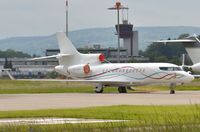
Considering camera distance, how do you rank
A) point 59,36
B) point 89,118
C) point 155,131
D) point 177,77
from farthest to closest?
point 59,36 < point 177,77 < point 89,118 < point 155,131

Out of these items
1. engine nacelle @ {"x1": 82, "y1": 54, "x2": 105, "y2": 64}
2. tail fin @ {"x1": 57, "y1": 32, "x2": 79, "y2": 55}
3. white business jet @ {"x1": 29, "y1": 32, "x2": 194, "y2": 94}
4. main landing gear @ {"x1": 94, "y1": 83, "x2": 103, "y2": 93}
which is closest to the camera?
white business jet @ {"x1": 29, "y1": 32, "x2": 194, "y2": 94}

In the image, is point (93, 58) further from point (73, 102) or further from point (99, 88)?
point (73, 102)

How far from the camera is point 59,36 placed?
6794 centimetres

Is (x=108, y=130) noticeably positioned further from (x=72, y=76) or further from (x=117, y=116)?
(x=72, y=76)

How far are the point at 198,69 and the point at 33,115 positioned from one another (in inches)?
1504

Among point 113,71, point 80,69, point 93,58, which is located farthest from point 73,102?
point 93,58

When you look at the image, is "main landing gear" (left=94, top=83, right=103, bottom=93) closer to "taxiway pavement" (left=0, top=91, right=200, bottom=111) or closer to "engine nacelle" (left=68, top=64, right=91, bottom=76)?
"engine nacelle" (left=68, top=64, right=91, bottom=76)

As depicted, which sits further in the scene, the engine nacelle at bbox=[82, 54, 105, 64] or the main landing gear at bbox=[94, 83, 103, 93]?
the engine nacelle at bbox=[82, 54, 105, 64]

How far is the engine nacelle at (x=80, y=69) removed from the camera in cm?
6425

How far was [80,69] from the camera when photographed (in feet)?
212

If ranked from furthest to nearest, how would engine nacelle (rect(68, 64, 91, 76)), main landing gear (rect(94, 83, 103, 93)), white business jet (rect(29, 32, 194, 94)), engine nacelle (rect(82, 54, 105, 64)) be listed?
engine nacelle (rect(82, 54, 105, 64))
engine nacelle (rect(68, 64, 91, 76))
main landing gear (rect(94, 83, 103, 93))
white business jet (rect(29, 32, 194, 94))

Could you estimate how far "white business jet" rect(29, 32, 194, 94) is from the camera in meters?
59.0

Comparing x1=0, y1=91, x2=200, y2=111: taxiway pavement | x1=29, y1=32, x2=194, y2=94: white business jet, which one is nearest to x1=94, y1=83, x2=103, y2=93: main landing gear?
x1=29, y1=32, x2=194, y2=94: white business jet

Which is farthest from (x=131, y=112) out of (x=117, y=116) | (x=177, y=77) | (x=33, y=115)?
(x=177, y=77)
